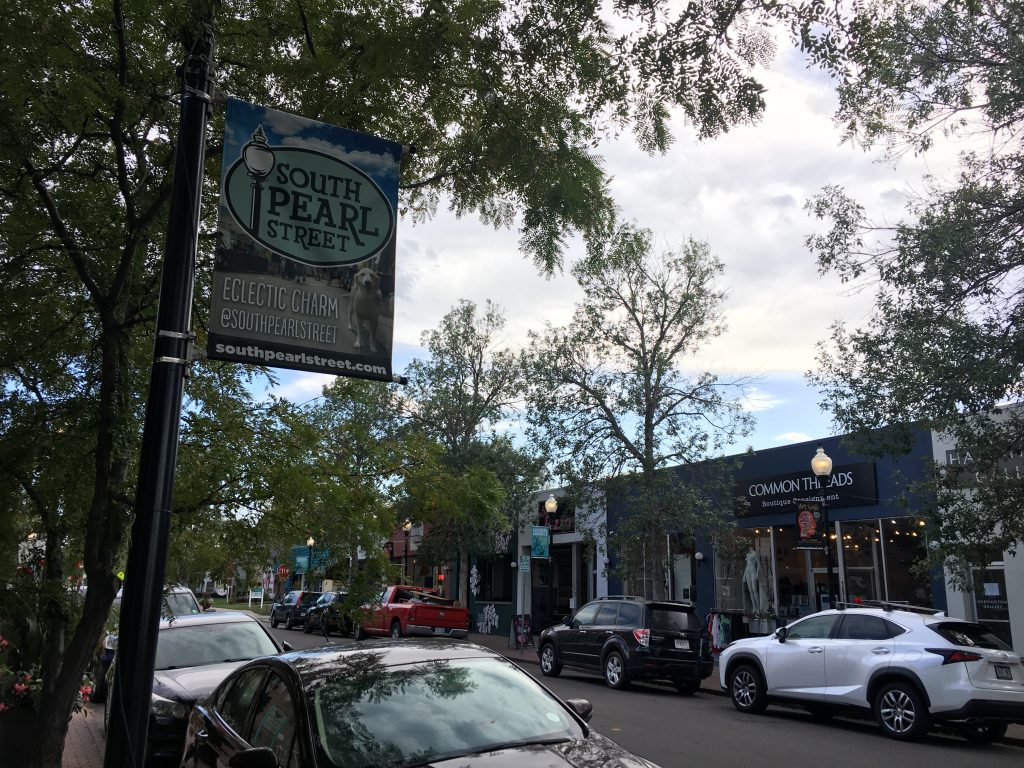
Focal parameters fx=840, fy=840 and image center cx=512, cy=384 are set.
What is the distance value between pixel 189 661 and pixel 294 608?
81.0 feet

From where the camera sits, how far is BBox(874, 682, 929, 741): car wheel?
423 inches

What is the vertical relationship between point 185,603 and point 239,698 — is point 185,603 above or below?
above

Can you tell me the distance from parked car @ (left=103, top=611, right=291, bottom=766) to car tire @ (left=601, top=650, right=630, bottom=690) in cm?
798

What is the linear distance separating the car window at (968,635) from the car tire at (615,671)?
627 cm

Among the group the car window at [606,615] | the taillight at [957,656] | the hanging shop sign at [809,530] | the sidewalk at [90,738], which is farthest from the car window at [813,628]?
the hanging shop sign at [809,530]

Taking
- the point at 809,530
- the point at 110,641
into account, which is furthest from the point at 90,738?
the point at 809,530

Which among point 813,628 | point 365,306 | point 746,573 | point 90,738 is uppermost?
point 365,306

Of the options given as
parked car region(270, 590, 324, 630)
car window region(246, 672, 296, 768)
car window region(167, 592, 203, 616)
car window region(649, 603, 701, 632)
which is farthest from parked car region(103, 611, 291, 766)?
parked car region(270, 590, 324, 630)

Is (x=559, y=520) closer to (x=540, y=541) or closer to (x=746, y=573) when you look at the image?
(x=540, y=541)

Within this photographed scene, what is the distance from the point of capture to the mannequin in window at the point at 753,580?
22.0m

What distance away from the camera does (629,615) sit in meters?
16.5

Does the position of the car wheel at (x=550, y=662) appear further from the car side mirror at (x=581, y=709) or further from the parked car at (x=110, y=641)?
the car side mirror at (x=581, y=709)

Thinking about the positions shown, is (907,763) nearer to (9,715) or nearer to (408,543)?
(9,715)

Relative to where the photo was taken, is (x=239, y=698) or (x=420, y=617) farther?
(x=420, y=617)
